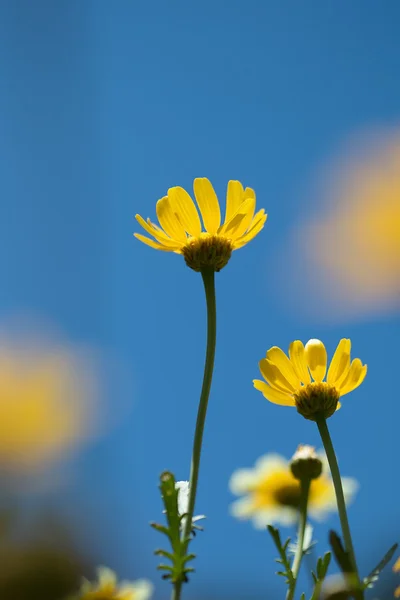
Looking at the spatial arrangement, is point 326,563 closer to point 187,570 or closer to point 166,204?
point 187,570

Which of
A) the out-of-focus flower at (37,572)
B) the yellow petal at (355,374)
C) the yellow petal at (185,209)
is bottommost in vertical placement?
the out-of-focus flower at (37,572)

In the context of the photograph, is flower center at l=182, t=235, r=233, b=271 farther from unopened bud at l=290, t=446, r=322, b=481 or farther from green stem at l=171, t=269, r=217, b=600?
unopened bud at l=290, t=446, r=322, b=481

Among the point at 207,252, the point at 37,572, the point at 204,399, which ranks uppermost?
the point at 207,252

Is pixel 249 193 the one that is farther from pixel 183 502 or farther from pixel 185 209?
pixel 183 502

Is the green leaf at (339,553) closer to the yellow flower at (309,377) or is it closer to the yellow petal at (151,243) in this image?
the yellow flower at (309,377)

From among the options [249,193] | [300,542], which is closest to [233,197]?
[249,193]

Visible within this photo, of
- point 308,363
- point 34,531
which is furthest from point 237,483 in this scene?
point 34,531

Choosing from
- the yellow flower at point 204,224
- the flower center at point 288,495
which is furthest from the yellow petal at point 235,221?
the flower center at point 288,495
